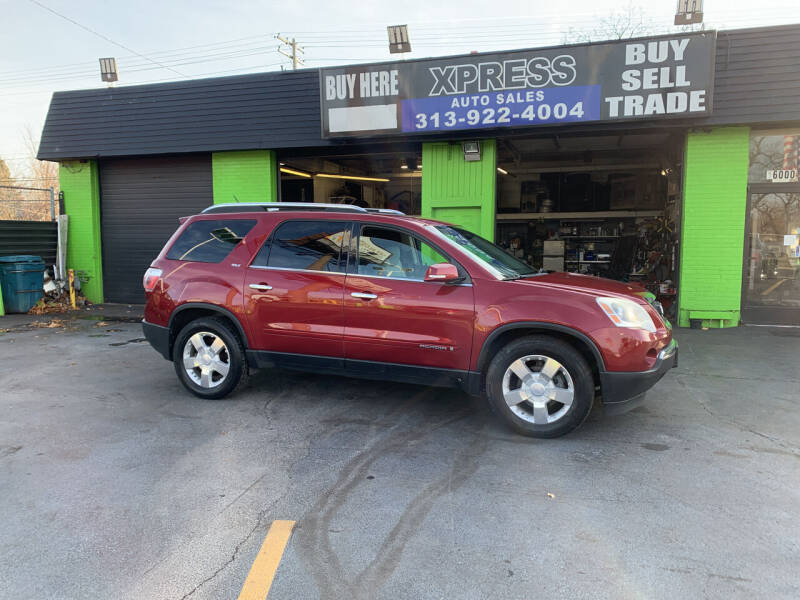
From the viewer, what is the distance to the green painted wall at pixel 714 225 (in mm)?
9242

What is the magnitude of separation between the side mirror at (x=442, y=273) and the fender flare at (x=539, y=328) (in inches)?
21.9

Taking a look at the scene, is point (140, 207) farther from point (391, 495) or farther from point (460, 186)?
point (391, 495)

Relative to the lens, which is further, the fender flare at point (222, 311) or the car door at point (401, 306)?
the fender flare at point (222, 311)

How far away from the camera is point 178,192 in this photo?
1229cm

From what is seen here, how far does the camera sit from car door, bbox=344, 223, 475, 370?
15.2 ft

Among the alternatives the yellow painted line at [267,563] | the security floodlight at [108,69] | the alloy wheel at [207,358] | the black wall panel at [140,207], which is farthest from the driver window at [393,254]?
the security floodlight at [108,69]

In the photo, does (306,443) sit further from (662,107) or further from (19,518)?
(662,107)

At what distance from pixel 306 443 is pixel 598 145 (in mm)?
10409

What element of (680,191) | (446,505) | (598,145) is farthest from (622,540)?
(598,145)

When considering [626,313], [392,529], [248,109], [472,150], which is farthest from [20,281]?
[626,313]

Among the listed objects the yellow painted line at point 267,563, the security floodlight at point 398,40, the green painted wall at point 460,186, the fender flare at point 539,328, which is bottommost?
the yellow painted line at point 267,563

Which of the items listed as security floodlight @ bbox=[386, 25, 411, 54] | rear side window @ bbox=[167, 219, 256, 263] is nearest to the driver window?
rear side window @ bbox=[167, 219, 256, 263]

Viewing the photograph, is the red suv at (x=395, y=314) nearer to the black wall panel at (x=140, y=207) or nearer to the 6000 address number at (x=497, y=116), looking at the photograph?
the 6000 address number at (x=497, y=116)

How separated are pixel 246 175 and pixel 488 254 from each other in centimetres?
793
